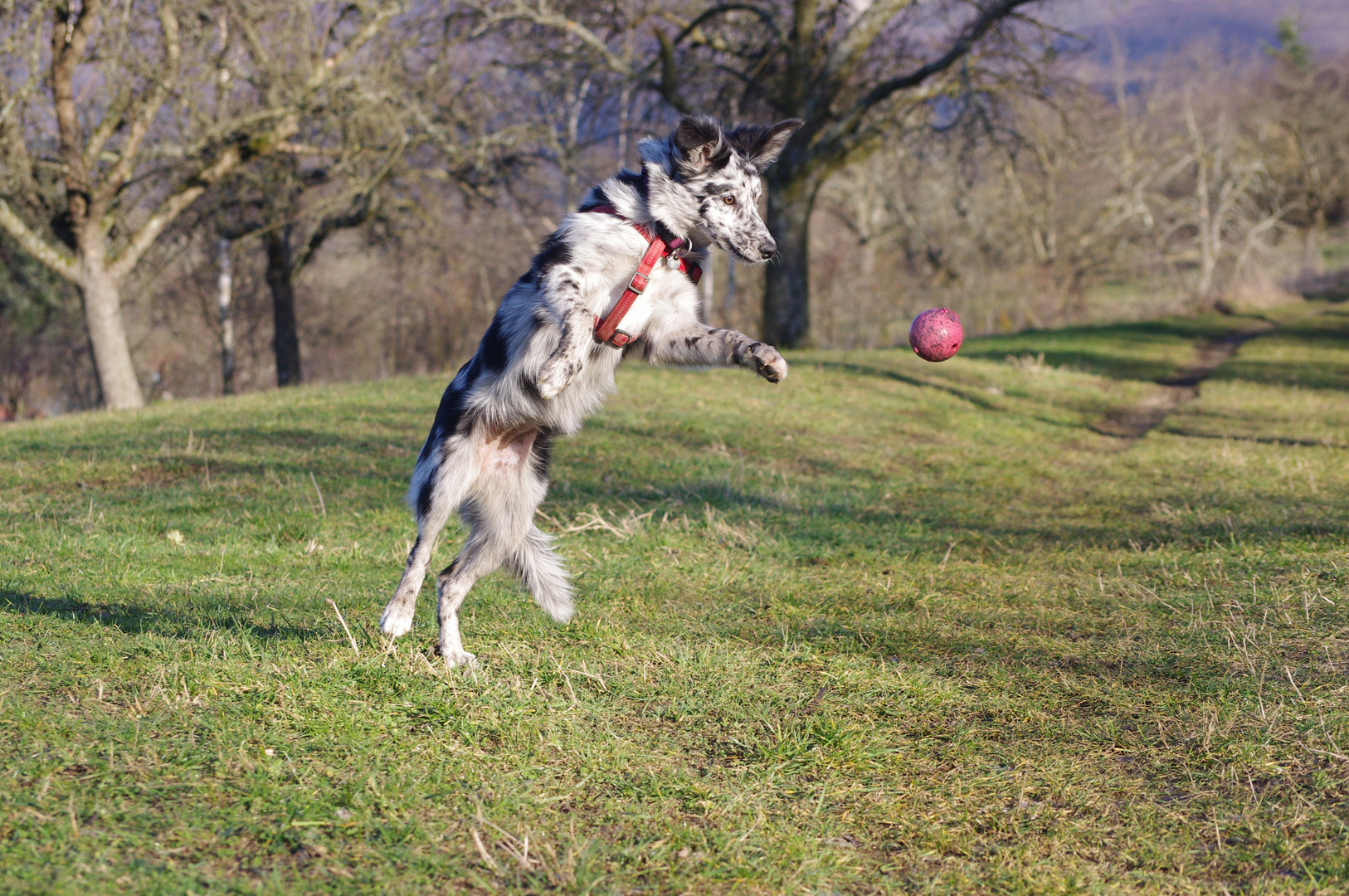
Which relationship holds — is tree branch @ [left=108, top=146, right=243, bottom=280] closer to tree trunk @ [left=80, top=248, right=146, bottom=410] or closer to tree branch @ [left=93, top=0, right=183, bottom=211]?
tree trunk @ [left=80, top=248, right=146, bottom=410]

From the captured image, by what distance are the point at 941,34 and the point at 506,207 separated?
10447 millimetres

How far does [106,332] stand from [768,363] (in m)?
14.1

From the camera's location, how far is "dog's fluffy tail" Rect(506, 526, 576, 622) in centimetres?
443

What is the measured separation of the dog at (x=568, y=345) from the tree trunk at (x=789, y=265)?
1282cm

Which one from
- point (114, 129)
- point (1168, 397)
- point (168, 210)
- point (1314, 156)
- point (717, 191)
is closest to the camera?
point (717, 191)

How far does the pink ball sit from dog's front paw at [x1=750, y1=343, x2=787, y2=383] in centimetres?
165

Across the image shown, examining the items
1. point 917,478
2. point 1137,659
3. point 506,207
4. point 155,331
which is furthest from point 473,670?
point 155,331

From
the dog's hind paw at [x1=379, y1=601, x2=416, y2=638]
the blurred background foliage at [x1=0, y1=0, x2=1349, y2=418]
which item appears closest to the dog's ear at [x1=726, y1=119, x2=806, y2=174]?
the dog's hind paw at [x1=379, y1=601, x2=416, y2=638]

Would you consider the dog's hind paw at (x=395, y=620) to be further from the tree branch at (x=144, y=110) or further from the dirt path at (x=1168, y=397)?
the tree branch at (x=144, y=110)

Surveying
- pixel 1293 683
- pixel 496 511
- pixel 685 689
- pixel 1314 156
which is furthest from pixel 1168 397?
pixel 1314 156

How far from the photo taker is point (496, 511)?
4.30 metres

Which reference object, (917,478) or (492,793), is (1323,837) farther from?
(917,478)

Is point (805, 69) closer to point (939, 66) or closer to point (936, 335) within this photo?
point (939, 66)

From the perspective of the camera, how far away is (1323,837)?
2924 mm
